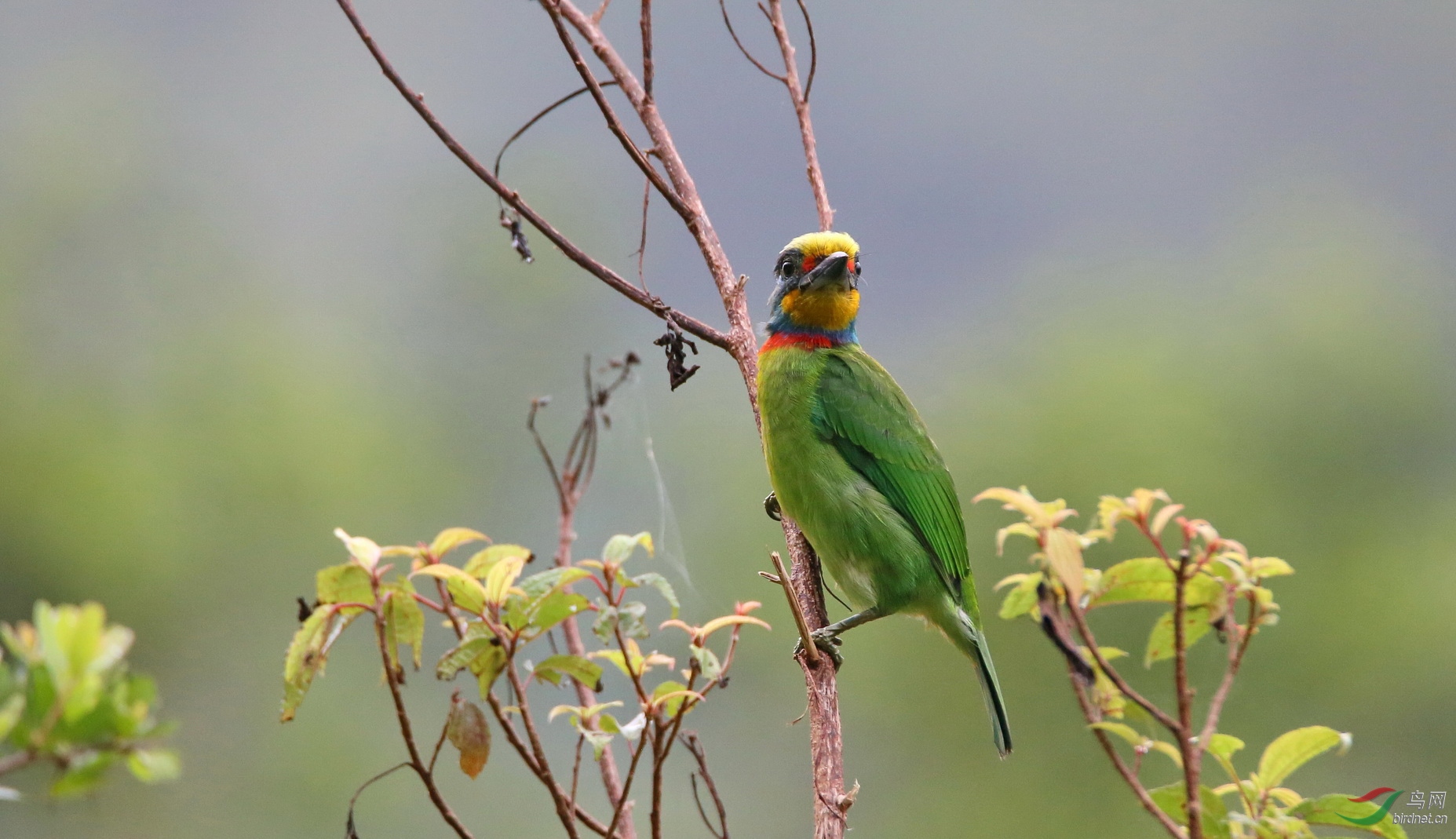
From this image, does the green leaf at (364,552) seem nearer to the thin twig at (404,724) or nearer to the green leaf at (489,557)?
the thin twig at (404,724)

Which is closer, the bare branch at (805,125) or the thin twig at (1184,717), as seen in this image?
the thin twig at (1184,717)

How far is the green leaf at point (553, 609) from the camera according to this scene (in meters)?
1.33

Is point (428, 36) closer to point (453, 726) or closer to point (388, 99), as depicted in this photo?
point (388, 99)

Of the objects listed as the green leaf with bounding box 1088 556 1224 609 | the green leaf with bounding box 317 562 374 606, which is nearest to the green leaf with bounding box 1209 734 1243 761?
the green leaf with bounding box 1088 556 1224 609

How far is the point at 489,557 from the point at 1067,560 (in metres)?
0.74

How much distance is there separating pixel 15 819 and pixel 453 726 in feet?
47.0

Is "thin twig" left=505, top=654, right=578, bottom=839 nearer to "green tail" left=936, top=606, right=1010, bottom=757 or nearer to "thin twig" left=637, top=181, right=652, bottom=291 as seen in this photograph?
"thin twig" left=637, top=181, right=652, bottom=291

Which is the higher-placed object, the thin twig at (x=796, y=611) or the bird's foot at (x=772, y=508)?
the bird's foot at (x=772, y=508)

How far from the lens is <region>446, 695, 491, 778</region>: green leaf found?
139cm

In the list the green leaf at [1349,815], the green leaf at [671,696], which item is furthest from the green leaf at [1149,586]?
the green leaf at [671,696]

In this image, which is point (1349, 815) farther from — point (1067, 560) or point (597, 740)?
point (597, 740)

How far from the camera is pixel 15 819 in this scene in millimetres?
12578

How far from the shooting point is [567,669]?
1.44 m

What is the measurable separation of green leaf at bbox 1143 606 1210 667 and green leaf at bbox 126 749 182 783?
1106 mm
